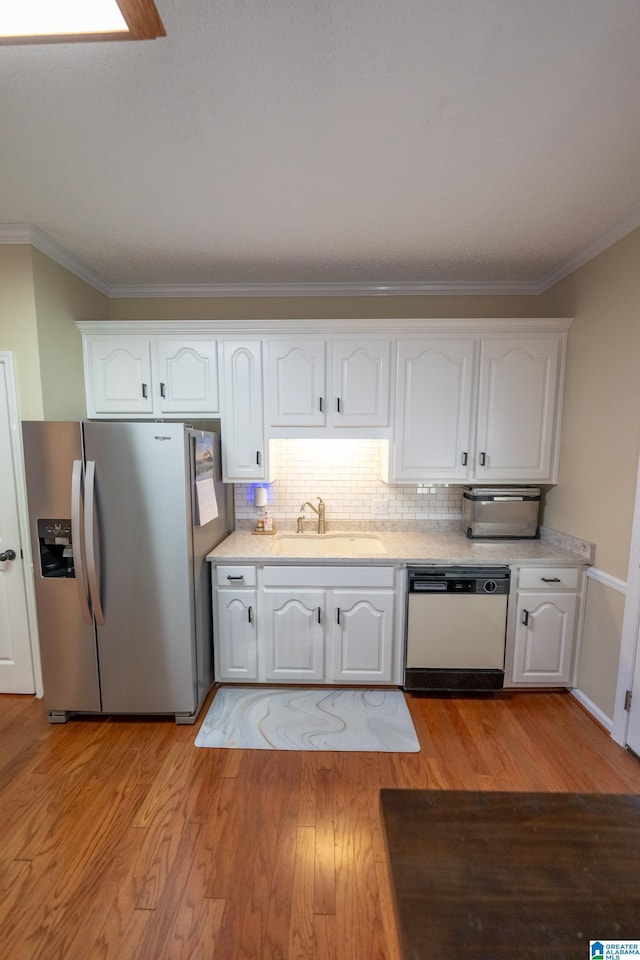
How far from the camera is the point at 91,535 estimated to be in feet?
6.34

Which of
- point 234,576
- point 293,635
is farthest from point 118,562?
point 293,635

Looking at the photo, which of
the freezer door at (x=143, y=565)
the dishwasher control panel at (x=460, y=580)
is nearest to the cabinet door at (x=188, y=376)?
the freezer door at (x=143, y=565)

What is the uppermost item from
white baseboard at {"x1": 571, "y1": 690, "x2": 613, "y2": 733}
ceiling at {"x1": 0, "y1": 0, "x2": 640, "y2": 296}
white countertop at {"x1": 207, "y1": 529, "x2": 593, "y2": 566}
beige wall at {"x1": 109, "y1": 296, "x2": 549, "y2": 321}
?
ceiling at {"x1": 0, "y1": 0, "x2": 640, "y2": 296}

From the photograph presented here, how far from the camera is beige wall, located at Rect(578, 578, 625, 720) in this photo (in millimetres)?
2037

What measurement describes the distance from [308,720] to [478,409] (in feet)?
7.07

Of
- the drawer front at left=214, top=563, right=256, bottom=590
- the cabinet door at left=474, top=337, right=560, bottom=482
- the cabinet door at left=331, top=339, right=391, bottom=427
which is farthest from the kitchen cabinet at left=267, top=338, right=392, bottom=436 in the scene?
the drawer front at left=214, top=563, right=256, bottom=590

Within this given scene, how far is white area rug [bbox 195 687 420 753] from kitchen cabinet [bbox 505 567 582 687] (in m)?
0.78

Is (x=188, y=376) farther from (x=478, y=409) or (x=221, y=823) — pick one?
(x=221, y=823)

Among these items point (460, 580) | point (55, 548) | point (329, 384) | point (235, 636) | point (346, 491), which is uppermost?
point (329, 384)

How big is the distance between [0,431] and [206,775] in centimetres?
215

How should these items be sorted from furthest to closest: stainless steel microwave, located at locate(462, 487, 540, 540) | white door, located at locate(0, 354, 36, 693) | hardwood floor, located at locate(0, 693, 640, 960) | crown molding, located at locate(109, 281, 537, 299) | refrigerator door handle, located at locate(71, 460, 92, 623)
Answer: crown molding, located at locate(109, 281, 537, 299) → stainless steel microwave, located at locate(462, 487, 540, 540) → white door, located at locate(0, 354, 36, 693) → refrigerator door handle, located at locate(71, 460, 92, 623) → hardwood floor, located at locate(0, 693, 640, 960)

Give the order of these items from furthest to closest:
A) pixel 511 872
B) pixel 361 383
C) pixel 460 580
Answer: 1. pixel 361 383
2. pixel 460 580
3. pixel 511 872

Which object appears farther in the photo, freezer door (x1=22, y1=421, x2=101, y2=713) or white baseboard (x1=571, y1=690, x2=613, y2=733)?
white baseboard (x1=571, y1=690, x2=613, y2=733)

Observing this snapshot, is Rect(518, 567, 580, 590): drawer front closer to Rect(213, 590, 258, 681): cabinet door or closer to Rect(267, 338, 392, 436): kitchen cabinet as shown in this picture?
Rect(267, 338, 392, 436): kitchen cabinet
